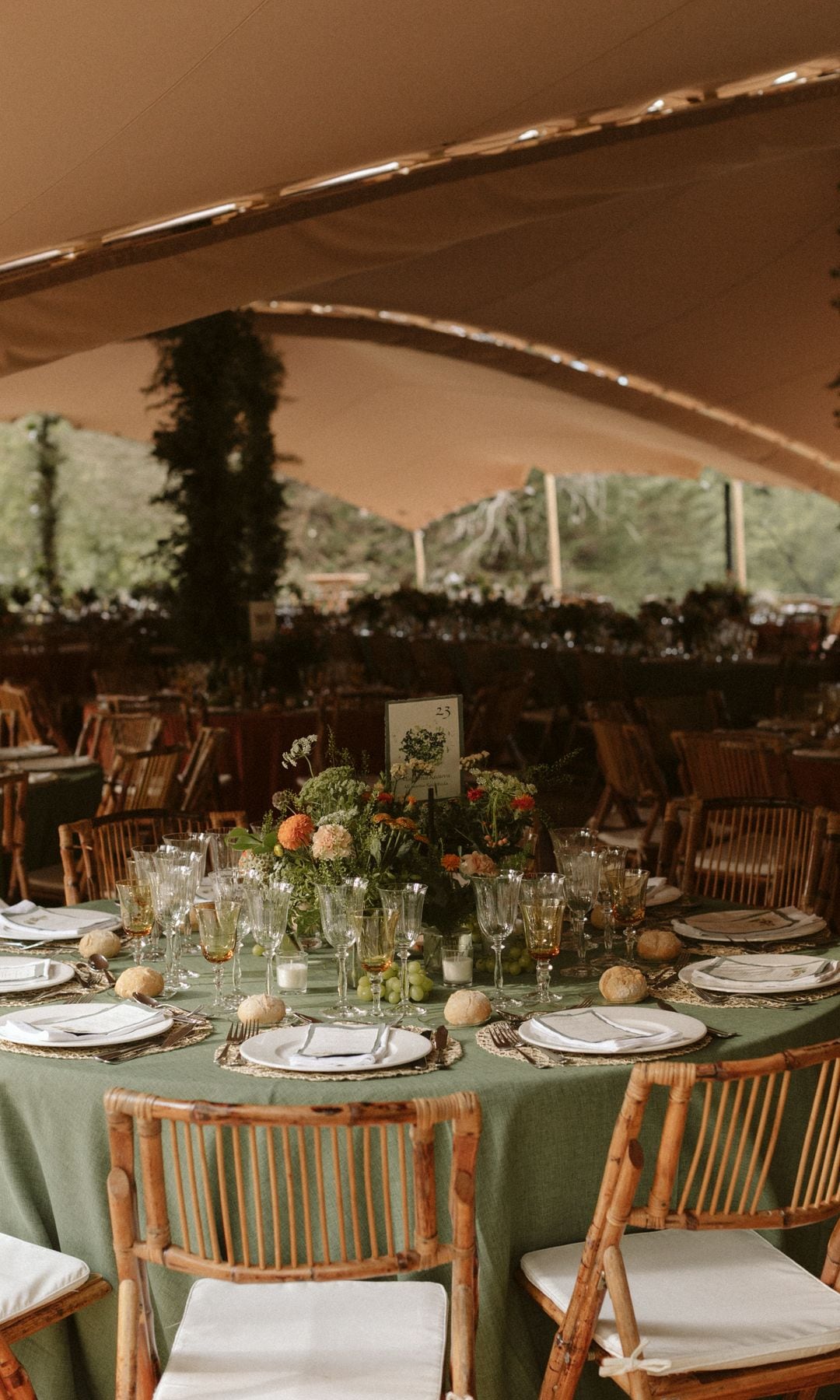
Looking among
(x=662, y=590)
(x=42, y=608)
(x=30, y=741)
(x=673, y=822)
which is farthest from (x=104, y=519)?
(x=673, y=822)

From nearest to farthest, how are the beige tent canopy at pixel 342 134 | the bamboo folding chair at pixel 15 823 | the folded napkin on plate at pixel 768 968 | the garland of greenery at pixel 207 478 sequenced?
the folded napkin on plate at pixel 768 968
the beige tent canopy at pixel 342 134
the bamboo folding chair at pixel 15 823
the garland of greenery at pixel 207 478

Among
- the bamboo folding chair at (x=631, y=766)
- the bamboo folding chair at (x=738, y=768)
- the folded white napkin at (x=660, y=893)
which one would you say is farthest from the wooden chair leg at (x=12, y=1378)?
the bamboo folding chair at (x=631, y=766)

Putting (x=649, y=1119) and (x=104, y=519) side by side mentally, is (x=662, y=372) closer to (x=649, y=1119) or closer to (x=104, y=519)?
(x=649, y=1119)

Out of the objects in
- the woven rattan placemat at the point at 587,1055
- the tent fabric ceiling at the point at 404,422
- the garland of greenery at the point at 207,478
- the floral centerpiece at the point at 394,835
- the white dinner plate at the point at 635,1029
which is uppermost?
the tent fabric ceiling at the point at 404,422

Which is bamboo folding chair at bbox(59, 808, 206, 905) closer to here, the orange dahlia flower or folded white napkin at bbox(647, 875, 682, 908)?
the orange dahlia flower

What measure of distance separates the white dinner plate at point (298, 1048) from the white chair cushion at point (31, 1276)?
0.40 m

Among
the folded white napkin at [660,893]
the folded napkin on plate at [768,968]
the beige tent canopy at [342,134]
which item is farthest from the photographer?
the beige tent canopy at [342,134]

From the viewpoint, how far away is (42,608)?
17.4 m

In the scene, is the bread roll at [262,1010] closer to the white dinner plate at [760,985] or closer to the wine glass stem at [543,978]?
the wine glass stem at [543,978]

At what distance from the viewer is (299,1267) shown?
6.28 feet

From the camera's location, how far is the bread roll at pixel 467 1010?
2443mm

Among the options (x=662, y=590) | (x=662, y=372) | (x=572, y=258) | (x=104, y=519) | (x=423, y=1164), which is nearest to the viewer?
(x=423, y=1164)

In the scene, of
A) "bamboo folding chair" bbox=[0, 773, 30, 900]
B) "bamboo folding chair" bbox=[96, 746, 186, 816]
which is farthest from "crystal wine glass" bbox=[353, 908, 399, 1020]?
"bamboo folding chair" bbox=[96, 746, 186, 816]

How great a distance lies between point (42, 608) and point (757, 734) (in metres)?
12.7
